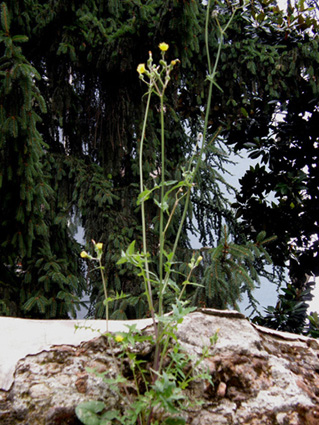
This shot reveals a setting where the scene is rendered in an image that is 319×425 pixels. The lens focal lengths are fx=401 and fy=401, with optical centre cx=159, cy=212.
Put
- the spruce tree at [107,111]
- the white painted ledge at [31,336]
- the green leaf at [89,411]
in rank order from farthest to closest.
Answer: the spruce tree at [107,111], the white painted ledge at [31,336], the green leaf at [89,411]

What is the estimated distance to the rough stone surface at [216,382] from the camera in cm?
93

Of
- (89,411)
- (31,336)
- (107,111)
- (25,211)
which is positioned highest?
(107,111)

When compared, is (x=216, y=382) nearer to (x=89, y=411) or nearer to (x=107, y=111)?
(x=89, y=411)

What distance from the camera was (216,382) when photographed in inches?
40.8

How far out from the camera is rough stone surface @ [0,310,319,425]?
0.93m

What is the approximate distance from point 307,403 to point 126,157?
2.29 m

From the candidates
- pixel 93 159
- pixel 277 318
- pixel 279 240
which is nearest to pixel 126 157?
pixel 93 159

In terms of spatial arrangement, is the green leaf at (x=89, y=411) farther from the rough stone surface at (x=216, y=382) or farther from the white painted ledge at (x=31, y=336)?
the white painted ledge at (x=31, y=336)

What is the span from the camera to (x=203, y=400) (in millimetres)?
995

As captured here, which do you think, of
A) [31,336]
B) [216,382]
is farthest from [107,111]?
[216,382]

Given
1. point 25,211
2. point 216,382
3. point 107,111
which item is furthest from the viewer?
point 107,111

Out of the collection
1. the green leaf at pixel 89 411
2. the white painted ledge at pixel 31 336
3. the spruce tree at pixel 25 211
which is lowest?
the green leaf at pixel 89 411

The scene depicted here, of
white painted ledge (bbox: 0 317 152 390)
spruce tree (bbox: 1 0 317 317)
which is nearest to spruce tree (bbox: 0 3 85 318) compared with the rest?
spruce tree (bbox: 1 0 317 317)

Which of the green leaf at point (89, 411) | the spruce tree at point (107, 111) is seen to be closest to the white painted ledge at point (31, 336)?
the green leaf at point (89, 411)
